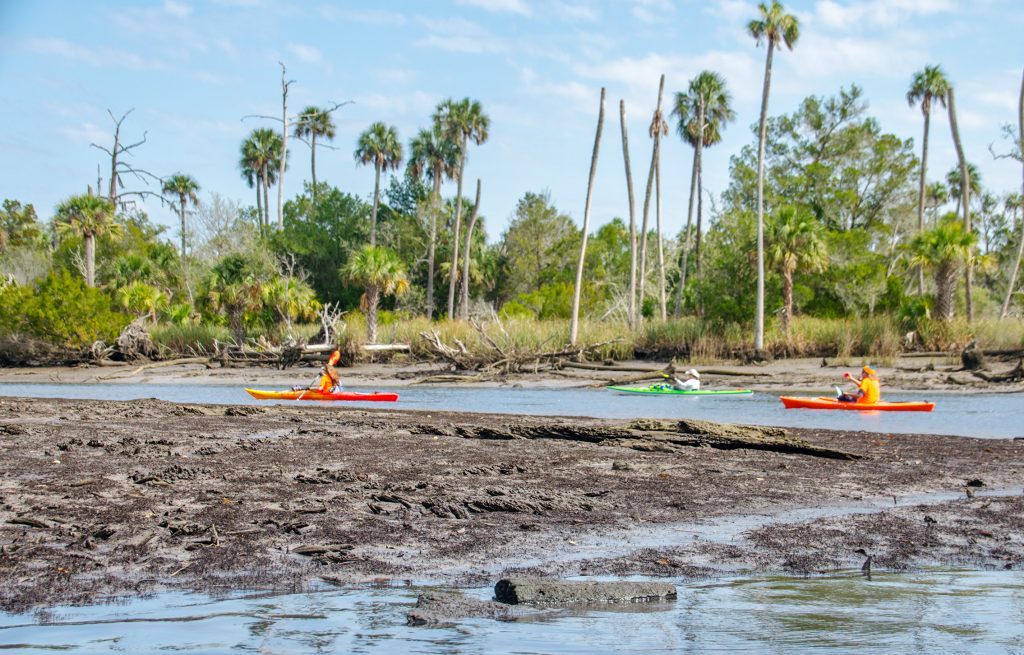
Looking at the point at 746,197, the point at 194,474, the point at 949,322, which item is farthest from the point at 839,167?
the point at 194,474

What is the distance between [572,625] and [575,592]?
508 mm

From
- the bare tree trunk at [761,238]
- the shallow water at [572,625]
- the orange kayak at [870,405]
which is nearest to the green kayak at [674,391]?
the orange kayak at [870,405]

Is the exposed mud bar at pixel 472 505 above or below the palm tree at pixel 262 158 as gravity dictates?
below

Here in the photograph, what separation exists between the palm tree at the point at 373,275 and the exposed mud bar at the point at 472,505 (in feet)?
92.8

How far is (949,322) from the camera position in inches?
1467

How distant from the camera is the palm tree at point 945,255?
37.7 meters

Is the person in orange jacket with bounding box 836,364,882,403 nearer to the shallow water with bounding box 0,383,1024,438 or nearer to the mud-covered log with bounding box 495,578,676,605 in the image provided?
the shallow water with bounding box 0,383,1024,438

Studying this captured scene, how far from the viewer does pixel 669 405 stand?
25391mm

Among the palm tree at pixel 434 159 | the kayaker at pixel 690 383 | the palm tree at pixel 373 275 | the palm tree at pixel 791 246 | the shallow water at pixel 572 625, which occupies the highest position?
the palm tree at pixel 434 159

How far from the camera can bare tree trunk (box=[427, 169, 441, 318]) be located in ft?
184

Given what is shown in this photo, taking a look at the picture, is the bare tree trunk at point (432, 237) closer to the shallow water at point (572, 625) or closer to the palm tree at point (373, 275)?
the palm tree at point (373, 275)

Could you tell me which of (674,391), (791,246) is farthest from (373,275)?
(674,391)

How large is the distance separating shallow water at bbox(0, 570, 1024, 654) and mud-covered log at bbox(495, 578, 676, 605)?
129 mm

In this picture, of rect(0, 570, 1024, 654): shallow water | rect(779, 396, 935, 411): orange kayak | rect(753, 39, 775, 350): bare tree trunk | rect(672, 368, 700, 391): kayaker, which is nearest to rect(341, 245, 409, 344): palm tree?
rect(753, 39, 775, 350): bare tree trunk
